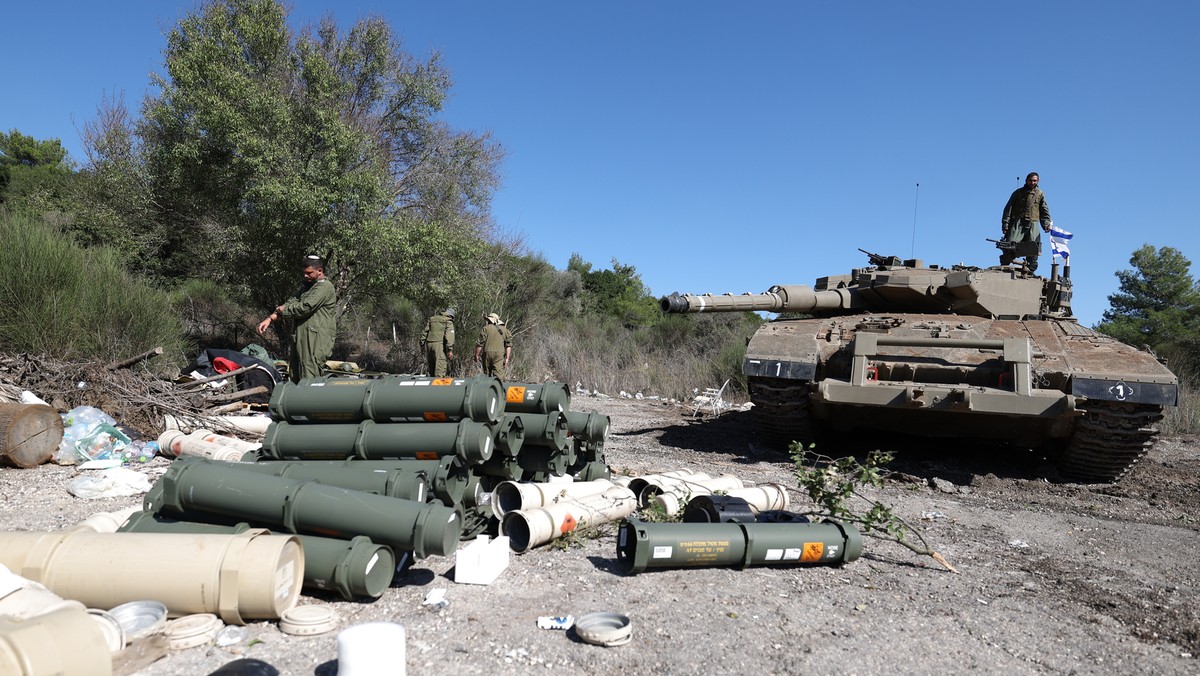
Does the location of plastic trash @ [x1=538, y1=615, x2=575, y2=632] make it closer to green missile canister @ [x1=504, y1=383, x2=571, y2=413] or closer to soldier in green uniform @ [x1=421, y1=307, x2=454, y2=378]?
green missile canister @ [x1=504, y1=383, x2=571, y2=413]

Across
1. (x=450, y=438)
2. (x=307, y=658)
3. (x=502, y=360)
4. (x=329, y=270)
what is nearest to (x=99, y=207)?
(x=329, y=270)

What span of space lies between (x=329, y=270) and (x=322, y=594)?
11.8 m

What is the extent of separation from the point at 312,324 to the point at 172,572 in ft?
11.6

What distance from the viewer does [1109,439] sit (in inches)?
288

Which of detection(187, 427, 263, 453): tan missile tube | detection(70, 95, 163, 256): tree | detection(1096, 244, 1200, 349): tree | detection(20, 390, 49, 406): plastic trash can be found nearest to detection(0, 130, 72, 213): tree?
detection(70, 95, 163, 256): tree

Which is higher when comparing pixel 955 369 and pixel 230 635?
pixel 955 369

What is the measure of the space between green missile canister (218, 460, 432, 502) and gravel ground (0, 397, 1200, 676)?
16.7 inches

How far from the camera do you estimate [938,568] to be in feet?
14.8

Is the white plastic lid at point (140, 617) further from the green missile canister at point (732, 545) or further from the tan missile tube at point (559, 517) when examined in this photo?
the green missile canister at point (732, 545)

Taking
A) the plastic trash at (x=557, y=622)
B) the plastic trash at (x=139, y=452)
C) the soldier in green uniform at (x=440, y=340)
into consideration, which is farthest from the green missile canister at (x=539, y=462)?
the soldier in green uniform at (x=440, y=340)

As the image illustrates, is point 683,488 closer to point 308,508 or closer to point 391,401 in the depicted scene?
point 391,401

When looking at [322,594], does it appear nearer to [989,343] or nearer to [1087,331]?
[989,343]

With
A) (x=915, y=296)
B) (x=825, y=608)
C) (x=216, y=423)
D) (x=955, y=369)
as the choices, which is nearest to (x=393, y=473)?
(x=825, y=608)

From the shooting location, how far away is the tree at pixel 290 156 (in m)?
13.7
